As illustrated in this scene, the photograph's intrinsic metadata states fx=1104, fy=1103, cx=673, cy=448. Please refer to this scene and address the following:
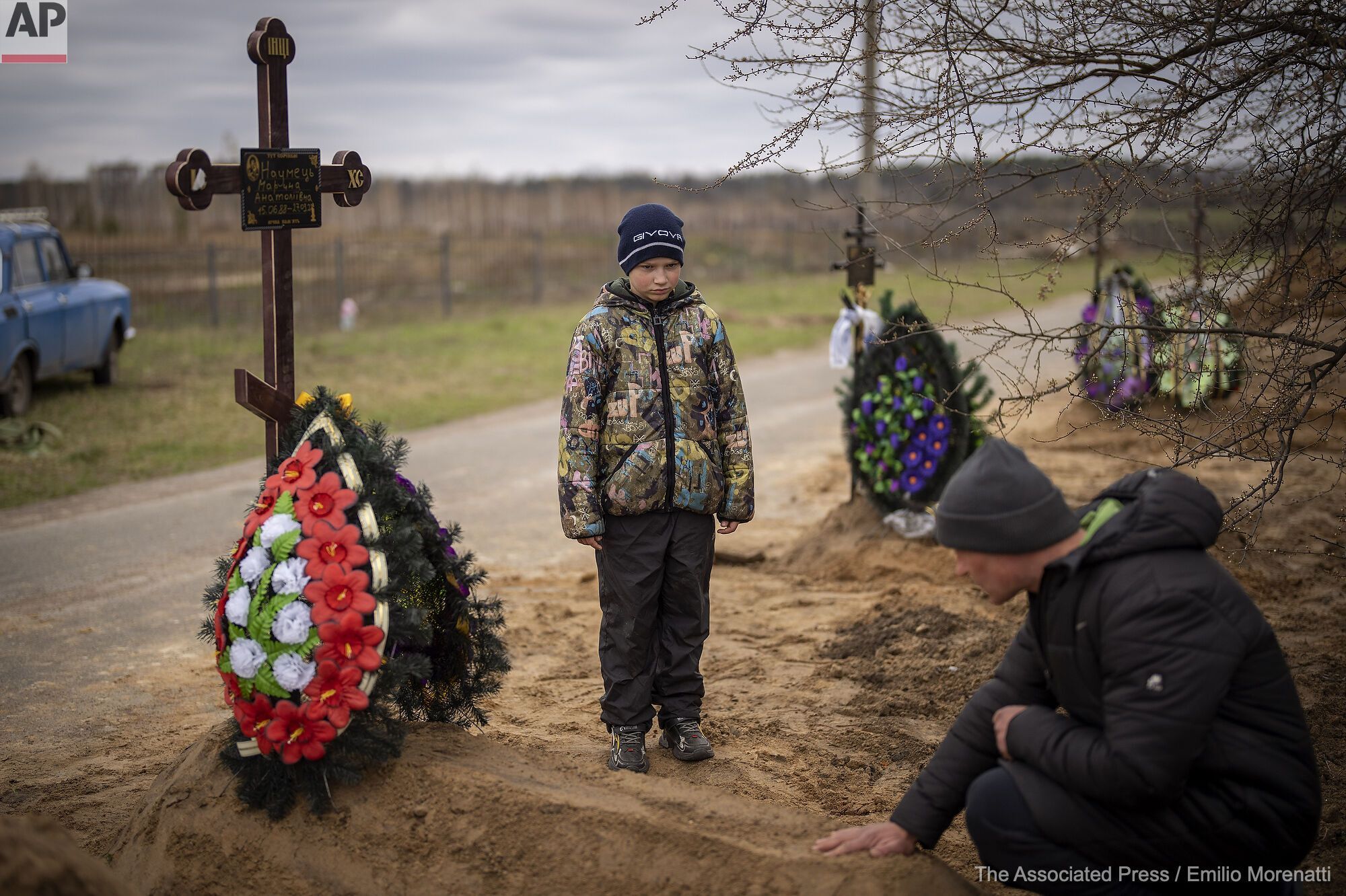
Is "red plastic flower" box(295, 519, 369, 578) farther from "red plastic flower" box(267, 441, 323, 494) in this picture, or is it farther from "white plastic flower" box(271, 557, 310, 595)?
"red plastic flower" box(267, 441, 323, 494)

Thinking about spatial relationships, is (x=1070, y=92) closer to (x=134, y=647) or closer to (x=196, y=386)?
(x=134, y=647)

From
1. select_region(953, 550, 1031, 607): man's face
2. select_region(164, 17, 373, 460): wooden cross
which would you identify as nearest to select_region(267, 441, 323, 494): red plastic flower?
select_region(164, 17, 373, 460): wooden cross

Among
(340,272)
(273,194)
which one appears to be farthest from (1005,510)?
(340,272)

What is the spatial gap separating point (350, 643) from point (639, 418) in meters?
1.23

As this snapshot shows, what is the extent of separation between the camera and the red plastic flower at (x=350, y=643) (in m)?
3.19

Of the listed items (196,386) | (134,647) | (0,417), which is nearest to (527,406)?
(196,386)

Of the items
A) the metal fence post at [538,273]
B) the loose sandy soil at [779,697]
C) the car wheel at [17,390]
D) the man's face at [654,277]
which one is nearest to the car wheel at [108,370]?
the car wheel at [17,390]

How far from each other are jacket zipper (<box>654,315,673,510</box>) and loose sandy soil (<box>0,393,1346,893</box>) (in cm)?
99

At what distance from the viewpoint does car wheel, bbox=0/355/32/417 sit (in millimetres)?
11523

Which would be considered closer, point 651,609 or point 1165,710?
point 1165,710

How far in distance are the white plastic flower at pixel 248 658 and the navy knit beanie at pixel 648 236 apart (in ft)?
5.58

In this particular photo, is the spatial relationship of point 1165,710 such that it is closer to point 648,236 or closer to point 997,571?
point 997,571

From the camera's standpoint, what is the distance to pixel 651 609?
3.94 m

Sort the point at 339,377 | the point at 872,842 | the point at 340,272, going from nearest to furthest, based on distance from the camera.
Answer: the point at 872,842
the point at 339,377
the point at 340,272
